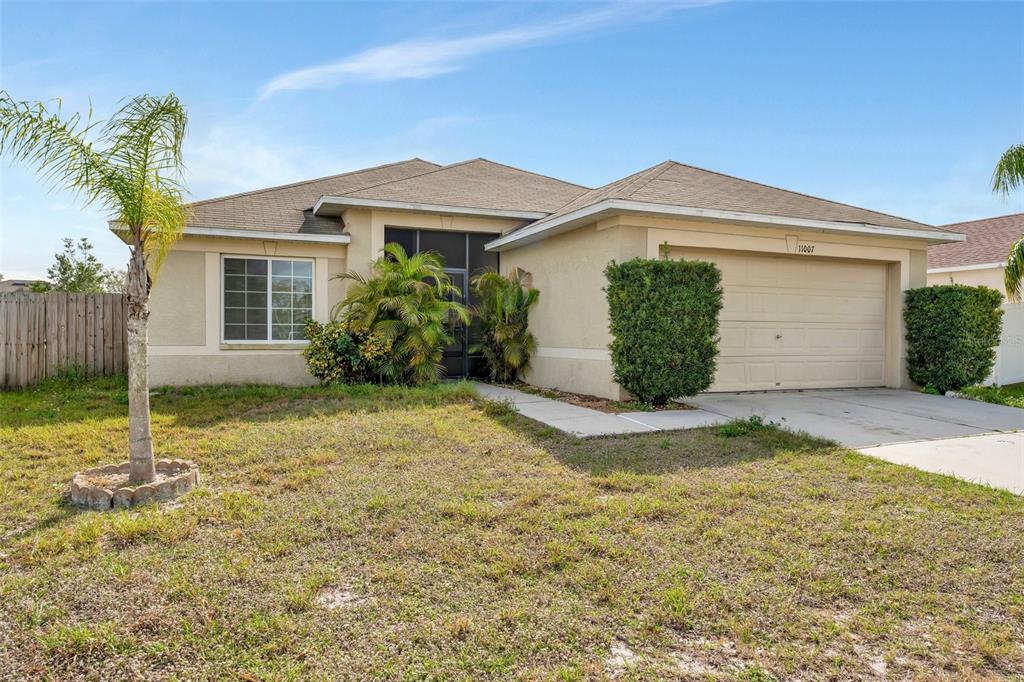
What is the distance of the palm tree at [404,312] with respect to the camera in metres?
10.2

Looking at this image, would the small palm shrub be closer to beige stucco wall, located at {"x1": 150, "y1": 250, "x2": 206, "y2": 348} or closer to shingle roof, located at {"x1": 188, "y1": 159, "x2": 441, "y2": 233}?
shingle roof, located at {"x1": 188, "y1": 159, "x2": 441, "y2": 233}

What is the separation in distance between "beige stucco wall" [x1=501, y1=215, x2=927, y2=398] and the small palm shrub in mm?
235

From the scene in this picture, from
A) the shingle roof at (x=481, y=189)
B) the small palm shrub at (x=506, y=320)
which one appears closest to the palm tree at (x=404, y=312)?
the small palm shrub at (x=506, y=320)

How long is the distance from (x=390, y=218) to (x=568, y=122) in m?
4.52

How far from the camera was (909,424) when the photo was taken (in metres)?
7.45

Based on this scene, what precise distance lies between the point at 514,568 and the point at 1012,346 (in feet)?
49.2

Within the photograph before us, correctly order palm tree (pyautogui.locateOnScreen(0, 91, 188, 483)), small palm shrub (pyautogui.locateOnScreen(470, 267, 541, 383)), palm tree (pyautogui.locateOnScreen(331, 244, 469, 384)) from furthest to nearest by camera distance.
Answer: small palm shrub (pyautogui.locateOnScreen(470, 267, 541, 383)), palm tree (pyautogui.locateOnScreen(331, 244, 469, 384)), palm tree (pyautogui.locateOnScreen(0, 91, 188, 483))

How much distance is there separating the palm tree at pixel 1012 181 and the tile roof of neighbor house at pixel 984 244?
4.54 meters

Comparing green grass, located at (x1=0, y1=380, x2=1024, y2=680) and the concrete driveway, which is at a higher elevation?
the concrete driveway

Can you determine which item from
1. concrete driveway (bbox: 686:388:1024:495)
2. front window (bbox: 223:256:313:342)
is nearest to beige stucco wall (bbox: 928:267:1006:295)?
concrete driveway (bbox: 686:388:1024:495)

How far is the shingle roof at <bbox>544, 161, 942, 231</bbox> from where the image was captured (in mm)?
9281

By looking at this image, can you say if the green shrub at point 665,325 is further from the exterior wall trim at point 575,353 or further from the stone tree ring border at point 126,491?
the stone tree ring border at point 126,491

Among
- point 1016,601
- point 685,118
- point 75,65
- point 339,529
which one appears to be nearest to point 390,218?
point 75,65

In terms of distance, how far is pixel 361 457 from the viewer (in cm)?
570
